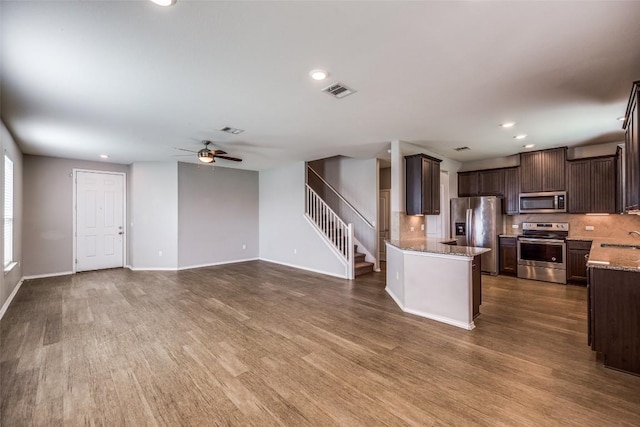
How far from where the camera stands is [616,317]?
2615 millimetres

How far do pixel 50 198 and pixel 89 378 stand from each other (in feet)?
19.1

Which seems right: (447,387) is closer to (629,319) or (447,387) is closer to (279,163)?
(629,319)

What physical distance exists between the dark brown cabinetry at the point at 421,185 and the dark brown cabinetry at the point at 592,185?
2.76 meters

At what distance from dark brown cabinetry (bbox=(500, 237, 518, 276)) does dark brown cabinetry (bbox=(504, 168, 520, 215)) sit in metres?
0.68

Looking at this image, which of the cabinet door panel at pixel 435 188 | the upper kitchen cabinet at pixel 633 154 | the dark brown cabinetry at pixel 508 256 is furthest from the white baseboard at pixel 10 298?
the dark brown cabinetry at pixel 508 256

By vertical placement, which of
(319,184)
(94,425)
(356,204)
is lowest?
(94,425)

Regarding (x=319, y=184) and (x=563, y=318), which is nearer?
(x=563, y=318)

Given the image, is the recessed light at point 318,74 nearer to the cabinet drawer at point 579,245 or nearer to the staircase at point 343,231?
the staircase at point 343,231

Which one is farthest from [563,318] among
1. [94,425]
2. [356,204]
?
[94,425]

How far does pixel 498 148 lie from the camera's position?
225 inches

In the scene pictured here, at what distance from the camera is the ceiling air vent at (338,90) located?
2.91m

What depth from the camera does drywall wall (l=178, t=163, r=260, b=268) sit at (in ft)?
23.9

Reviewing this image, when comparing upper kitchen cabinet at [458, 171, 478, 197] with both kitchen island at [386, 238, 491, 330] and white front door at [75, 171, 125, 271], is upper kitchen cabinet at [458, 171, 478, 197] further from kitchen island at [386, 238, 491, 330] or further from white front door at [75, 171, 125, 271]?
white front door at [75, 171, 125, 271]

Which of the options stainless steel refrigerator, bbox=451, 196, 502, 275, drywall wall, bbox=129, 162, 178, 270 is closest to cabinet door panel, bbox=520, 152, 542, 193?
stainless steel refrigerator, bbox=451, 196, 502, 275
